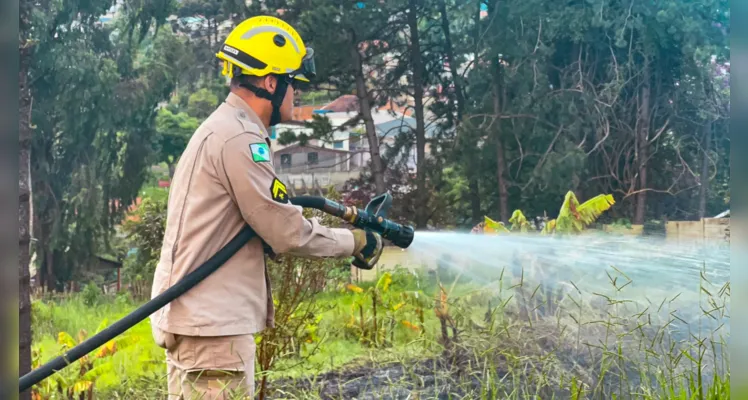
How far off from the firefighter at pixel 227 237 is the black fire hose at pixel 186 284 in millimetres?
43

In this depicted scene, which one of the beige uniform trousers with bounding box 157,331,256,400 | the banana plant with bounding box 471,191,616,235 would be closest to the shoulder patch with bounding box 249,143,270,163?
the beige uniform trousers with bounding box 157,331,256,400

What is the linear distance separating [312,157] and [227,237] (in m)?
5.04

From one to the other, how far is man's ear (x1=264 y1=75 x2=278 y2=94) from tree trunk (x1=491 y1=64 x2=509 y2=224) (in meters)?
5.12

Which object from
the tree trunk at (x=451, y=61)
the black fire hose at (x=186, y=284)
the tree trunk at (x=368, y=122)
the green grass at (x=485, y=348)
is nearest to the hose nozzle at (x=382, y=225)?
the black fire hose at (x=186, y=284)

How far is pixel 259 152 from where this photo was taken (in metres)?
2.69

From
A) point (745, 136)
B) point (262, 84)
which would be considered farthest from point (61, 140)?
point (745, 136)

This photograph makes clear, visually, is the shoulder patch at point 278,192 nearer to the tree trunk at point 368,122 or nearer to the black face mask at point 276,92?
the black face mask at point 276,92

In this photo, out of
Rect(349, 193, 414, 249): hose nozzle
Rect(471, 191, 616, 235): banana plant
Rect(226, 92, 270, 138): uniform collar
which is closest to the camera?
Rect(226, 92, 270, 138): uniform collar

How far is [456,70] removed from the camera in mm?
7863

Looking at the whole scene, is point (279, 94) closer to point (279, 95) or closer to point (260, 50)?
point (279, 95)

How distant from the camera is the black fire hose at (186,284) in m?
2.67

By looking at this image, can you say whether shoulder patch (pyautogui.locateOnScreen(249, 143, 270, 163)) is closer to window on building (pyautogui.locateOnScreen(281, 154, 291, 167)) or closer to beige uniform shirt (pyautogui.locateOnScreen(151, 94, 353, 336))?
Answer: beige uniform shirt (pyautogui.locateOnScreen(151, 94, 353, 336))

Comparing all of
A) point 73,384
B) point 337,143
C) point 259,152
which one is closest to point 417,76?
point 337,143

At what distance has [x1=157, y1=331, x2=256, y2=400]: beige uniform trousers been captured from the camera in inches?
107
